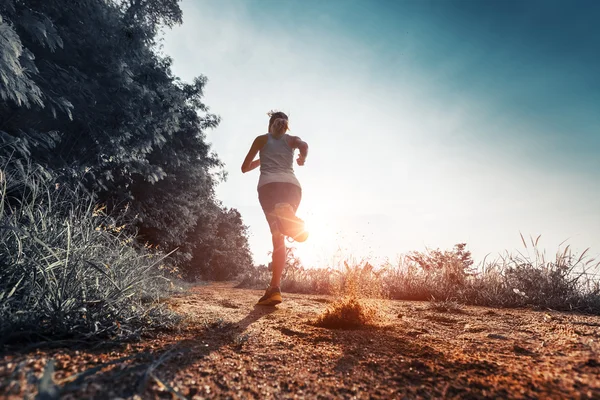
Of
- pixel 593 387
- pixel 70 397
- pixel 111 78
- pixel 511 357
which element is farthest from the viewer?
pixel 111 78

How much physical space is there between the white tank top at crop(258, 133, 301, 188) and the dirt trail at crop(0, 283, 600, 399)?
83.0 inches

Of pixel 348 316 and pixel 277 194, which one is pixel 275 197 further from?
pixel 348 316

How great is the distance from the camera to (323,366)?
123 cm

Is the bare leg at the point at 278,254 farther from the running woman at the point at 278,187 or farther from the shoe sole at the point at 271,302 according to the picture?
the shoe sole at the point at 271,302

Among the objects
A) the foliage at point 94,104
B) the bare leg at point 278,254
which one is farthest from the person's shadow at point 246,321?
the foliage at point 94,104

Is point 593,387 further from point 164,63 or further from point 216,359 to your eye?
point 164,63

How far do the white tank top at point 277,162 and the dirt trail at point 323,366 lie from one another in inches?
83.0

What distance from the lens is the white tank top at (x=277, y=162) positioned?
3.67 meters

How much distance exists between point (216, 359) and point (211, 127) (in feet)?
40.3

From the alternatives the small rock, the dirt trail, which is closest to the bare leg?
the dirt trail

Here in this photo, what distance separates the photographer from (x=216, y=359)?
4.02ft

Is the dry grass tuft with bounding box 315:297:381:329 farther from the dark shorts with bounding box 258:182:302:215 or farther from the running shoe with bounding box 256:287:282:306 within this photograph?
the dark shorts with bounding box 258:182:302:215

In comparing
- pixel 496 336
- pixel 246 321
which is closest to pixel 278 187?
pixel 246 321

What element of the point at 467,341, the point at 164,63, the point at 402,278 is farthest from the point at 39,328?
the point at 164,63
